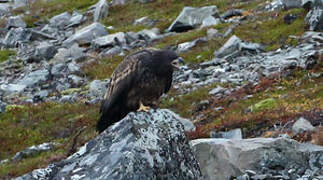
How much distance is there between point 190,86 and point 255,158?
11883 millimetres

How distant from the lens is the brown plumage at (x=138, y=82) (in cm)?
1180

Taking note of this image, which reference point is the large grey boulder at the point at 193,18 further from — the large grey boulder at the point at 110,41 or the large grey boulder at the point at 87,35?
the large grey boulder at the point at 87,35

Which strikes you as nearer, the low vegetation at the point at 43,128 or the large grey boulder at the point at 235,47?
the low vegetation at the point at 43,128

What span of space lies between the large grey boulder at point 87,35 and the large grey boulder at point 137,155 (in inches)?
1076

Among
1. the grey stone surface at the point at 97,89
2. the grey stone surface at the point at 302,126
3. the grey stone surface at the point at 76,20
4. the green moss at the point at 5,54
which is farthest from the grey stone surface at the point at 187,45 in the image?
the grey stone surface at the point at 302,126

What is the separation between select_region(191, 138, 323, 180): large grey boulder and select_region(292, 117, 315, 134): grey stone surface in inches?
78.1

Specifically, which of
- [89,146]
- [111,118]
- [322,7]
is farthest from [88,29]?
[89,146]

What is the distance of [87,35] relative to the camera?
37844 mm

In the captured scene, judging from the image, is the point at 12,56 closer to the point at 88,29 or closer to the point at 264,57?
the point at 88,29

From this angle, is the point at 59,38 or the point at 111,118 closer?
the point at 111,118

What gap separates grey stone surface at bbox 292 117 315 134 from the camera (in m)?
15.1

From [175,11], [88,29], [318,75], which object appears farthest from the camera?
[175,11]

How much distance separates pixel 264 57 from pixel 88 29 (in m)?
15.2

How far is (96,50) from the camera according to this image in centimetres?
3544
